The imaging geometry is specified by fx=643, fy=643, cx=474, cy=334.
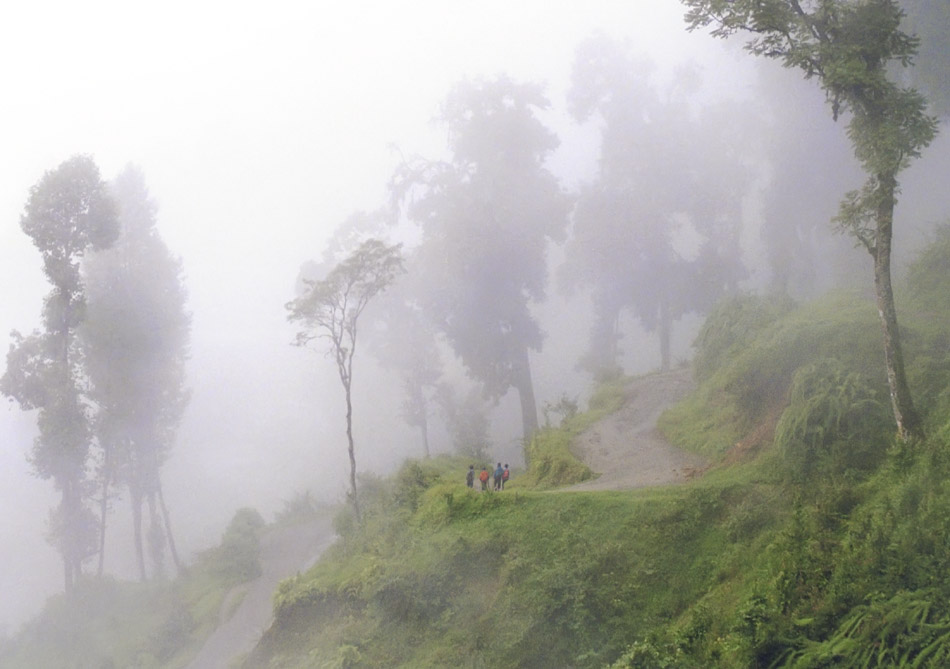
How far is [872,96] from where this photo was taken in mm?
9047

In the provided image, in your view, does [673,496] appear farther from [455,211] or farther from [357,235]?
[357,235]

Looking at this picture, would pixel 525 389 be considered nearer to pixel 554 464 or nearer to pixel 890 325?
pixel 554 464

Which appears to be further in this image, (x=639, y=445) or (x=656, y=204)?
(x=656, y=204)

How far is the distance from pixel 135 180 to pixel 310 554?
62.3 ft

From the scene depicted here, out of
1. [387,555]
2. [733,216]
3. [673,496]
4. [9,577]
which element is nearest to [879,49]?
[673,496]

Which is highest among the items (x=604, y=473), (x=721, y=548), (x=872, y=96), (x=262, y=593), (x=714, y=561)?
(x=872, y=96)

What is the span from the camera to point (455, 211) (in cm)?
2766

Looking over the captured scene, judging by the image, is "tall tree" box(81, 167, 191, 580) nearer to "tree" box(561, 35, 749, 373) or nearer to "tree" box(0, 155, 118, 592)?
"tree" box(0, 155, 118, 592)

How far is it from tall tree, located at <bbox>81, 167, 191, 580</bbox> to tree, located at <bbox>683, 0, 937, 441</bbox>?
25.7 m

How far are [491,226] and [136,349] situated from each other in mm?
15859

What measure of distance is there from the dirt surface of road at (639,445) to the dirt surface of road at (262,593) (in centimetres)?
904

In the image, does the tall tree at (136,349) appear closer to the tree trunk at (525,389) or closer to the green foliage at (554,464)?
the tree trunk at (525,389)

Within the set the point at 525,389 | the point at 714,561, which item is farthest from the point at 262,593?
the point at 714,561

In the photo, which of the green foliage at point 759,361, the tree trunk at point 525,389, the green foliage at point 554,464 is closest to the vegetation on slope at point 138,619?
the green foliage at point 554,464
